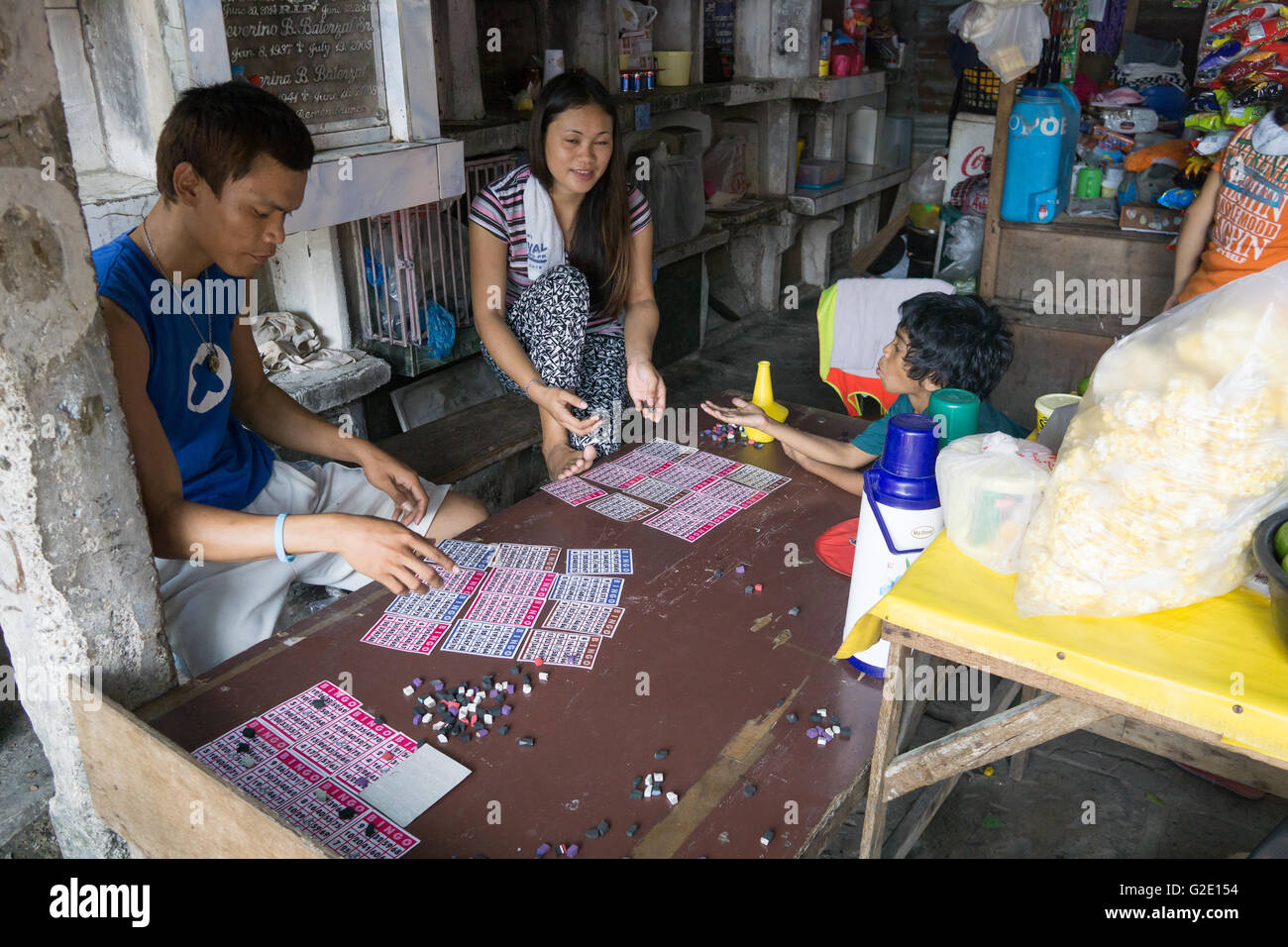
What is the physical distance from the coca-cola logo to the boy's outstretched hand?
3.82m

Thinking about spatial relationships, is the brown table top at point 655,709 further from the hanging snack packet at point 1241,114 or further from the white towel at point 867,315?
the hanging snack packet at point 1241,114

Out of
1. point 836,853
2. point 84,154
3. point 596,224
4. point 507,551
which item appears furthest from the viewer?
point 596,224

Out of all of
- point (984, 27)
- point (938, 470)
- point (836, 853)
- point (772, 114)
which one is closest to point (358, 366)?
point (836, 853)

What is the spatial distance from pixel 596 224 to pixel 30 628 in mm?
2134

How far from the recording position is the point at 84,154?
9.48 ft

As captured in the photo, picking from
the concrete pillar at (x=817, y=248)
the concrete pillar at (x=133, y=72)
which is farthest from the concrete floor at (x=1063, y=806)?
the concrete pillar at (x=817, y=248)

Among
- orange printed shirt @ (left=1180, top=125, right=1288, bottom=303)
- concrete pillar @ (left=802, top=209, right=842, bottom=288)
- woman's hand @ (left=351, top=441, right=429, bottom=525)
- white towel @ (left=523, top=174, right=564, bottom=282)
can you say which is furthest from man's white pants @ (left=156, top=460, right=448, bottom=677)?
concrete pillar @ (left=802, top=209, right=842, bottom=288)

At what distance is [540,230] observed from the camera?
10.3 feet

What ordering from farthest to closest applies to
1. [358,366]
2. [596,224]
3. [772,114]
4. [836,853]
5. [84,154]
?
[772,114]
[358,366]
[596,224]
[84,154]
[836,853]

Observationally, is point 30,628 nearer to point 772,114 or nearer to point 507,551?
point 507,551

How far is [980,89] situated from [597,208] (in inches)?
150

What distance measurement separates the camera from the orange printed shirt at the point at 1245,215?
9.93 feet

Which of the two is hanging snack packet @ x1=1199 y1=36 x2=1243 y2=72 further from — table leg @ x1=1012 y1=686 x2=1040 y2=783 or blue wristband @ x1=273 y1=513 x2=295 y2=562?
blue wristband @ x1=273 y1=513 x2=295 y2=562

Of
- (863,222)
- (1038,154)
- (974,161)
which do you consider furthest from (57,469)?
(863,222)
